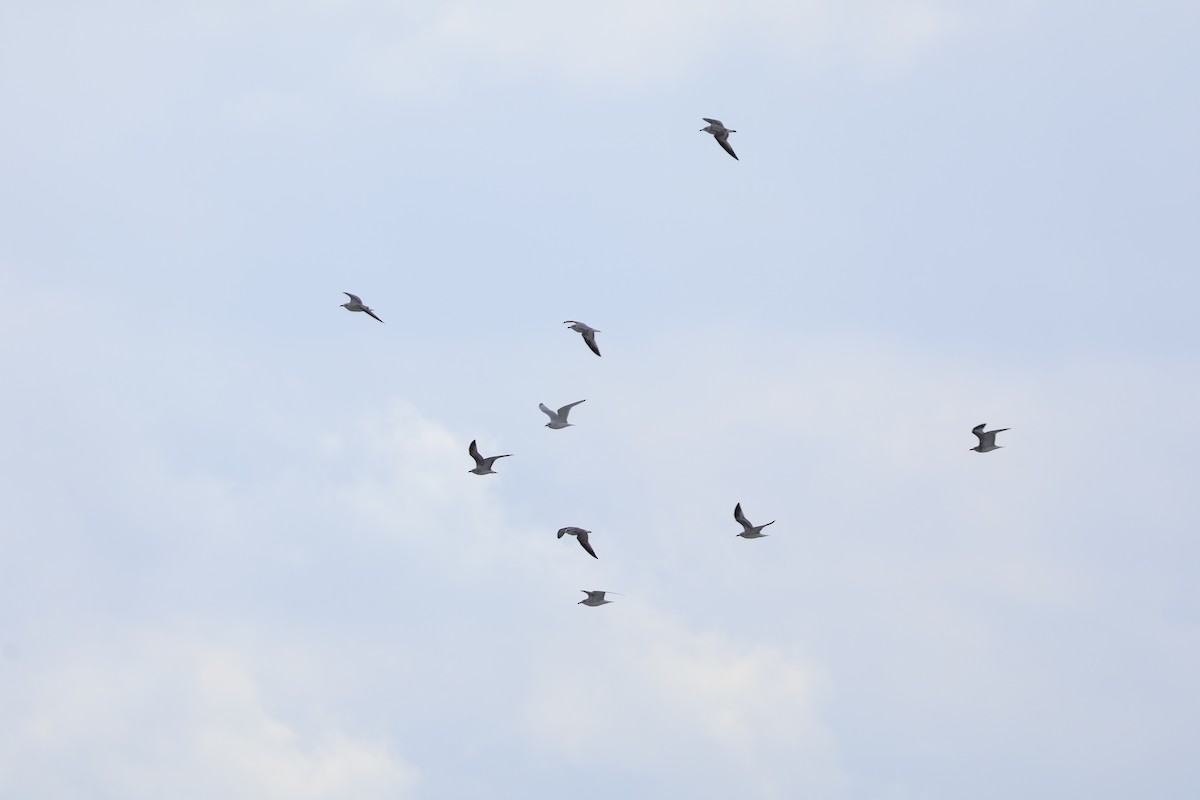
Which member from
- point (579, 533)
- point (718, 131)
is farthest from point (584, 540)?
point (718, 131)

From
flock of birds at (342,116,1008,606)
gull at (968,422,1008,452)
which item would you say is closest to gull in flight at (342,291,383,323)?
flock of birds at (342,116,1008,606)

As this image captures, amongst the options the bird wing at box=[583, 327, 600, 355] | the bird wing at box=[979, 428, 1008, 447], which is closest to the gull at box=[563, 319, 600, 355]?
the bird wing at box=[583, 327, 600, 355]

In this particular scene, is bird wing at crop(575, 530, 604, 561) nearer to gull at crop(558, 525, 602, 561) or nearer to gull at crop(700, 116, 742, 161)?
gull at crop(558, 525, 602, 561)

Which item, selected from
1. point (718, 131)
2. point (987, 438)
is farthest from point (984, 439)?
point (718, 131)

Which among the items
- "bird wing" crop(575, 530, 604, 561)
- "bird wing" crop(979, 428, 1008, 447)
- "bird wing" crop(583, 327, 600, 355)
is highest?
"bird wing" crop(979, 428, 1008, 447)

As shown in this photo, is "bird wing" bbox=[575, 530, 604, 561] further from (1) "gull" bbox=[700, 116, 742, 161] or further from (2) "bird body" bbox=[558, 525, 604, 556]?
(1) "gull" bbox=[700, 116, 742, 161]

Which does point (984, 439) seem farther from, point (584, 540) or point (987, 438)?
point (584, 540)

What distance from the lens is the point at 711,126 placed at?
330 feet

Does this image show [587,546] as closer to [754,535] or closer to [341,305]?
[754,535]

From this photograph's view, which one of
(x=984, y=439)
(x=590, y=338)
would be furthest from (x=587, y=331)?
(x=984, y=439)

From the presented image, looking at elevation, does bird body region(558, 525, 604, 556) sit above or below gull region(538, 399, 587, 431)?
below

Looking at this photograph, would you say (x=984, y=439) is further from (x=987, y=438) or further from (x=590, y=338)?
(x=590, y=338)

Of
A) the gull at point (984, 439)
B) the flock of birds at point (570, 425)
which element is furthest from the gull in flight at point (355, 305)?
the gull at point (984, 439)

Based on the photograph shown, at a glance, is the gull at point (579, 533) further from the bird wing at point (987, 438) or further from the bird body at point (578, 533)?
the bird wing at point (987, 438)
